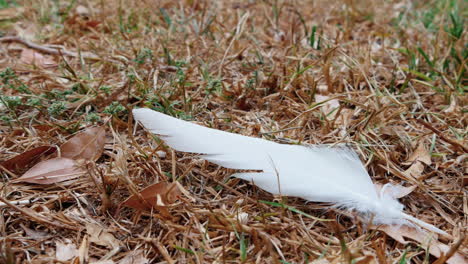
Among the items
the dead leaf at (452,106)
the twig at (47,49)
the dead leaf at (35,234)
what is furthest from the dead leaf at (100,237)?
the dead leaf at (452,106)

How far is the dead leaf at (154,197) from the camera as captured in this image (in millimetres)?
1220

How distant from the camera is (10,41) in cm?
221

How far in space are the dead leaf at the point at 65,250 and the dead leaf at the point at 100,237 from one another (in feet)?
0.16

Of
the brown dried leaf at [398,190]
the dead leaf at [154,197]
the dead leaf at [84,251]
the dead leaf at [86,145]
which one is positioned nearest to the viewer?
the dead leaf at [84,251]

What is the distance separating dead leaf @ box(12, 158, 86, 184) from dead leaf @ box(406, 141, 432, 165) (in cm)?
111

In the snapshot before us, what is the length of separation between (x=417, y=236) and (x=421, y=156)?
38 cm

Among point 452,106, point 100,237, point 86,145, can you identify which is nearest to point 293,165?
point 100,237

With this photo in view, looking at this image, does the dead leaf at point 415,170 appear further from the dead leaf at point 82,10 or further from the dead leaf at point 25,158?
the dead leaf at point 82,10

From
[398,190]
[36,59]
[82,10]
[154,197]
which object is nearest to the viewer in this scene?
[154,197]

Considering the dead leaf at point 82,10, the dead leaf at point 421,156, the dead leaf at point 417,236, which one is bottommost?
the dead leaf at point 417,236

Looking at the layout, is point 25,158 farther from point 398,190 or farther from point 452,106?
point 452,106

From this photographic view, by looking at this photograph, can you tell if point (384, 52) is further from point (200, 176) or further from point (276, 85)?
point (200, 176)

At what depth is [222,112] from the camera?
1.72 metres

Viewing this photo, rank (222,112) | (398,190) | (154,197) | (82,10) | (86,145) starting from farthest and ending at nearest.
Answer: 1. (82,10)
2. (222,112)
3. (86,145)
4. (398,190)
5. (154,197)
